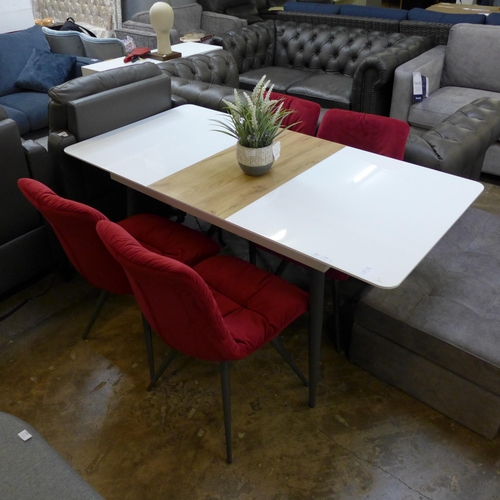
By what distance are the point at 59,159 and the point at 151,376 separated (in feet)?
3.34

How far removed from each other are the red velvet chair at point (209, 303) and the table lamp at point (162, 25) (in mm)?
2139

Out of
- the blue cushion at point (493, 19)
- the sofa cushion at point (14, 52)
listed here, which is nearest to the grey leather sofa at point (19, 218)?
the sofa cushion at point (14, 52)

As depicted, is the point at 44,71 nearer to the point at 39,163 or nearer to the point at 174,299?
the point at 39,163

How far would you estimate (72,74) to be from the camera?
422 cm

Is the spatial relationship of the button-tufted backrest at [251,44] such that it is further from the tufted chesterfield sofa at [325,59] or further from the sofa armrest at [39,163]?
the sofa armrest at [39,163]

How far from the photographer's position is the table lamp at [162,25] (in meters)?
3.30

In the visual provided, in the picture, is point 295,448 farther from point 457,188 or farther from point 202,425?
point 457,188

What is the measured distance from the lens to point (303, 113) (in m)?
2.39

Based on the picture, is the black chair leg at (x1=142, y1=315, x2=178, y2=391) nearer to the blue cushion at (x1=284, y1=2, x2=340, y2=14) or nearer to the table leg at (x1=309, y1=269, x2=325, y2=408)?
the table leg at (x1=309, y1=269, x2=325, y2=408)

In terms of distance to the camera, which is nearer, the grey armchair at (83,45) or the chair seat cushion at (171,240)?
the chair seat cushion at (171,240)

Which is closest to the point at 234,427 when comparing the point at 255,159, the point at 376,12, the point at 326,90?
the point at 255,159

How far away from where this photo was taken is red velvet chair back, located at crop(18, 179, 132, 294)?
156cm

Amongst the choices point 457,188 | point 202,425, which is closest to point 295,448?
point 202,425

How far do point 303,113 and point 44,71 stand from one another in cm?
265
